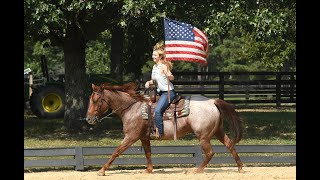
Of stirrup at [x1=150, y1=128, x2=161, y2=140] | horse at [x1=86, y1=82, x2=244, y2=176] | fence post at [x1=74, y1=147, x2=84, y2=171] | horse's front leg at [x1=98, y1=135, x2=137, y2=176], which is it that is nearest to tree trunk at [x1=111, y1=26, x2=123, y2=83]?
fence post at [x1=74, y1=147, x2=84, y2=171]

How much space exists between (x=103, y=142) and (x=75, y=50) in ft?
14.1

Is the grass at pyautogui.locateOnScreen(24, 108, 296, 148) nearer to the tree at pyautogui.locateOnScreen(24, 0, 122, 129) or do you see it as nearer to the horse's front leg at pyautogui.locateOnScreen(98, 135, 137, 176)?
the tree at pyautogui.locateOnScreen(24, 0, 122, 129)

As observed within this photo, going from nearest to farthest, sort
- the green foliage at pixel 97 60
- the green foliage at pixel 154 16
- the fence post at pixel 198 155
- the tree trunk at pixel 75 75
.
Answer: the fence post at pixel 198 155
the green foliage at pixel 154 16
the tree trunk at pixel 75 75
the green foliage at pixel 97 60

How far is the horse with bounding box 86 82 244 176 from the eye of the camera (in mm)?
15867

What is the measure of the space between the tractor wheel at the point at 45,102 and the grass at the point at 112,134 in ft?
1.41

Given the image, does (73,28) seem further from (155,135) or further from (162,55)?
(155,135)

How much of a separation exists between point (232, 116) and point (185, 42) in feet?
6.22

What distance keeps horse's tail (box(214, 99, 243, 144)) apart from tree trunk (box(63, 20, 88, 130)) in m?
10.7

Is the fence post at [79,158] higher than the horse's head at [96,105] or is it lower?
lower

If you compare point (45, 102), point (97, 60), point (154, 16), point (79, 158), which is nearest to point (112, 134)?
point (154, 16)

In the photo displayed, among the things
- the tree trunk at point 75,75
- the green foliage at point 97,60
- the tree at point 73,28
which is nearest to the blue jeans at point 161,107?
the tree at point 73,28

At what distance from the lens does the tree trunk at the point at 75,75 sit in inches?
1024

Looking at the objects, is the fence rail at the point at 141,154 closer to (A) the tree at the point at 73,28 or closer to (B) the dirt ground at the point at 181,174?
(B) the dirt ground at the point at 181,174
